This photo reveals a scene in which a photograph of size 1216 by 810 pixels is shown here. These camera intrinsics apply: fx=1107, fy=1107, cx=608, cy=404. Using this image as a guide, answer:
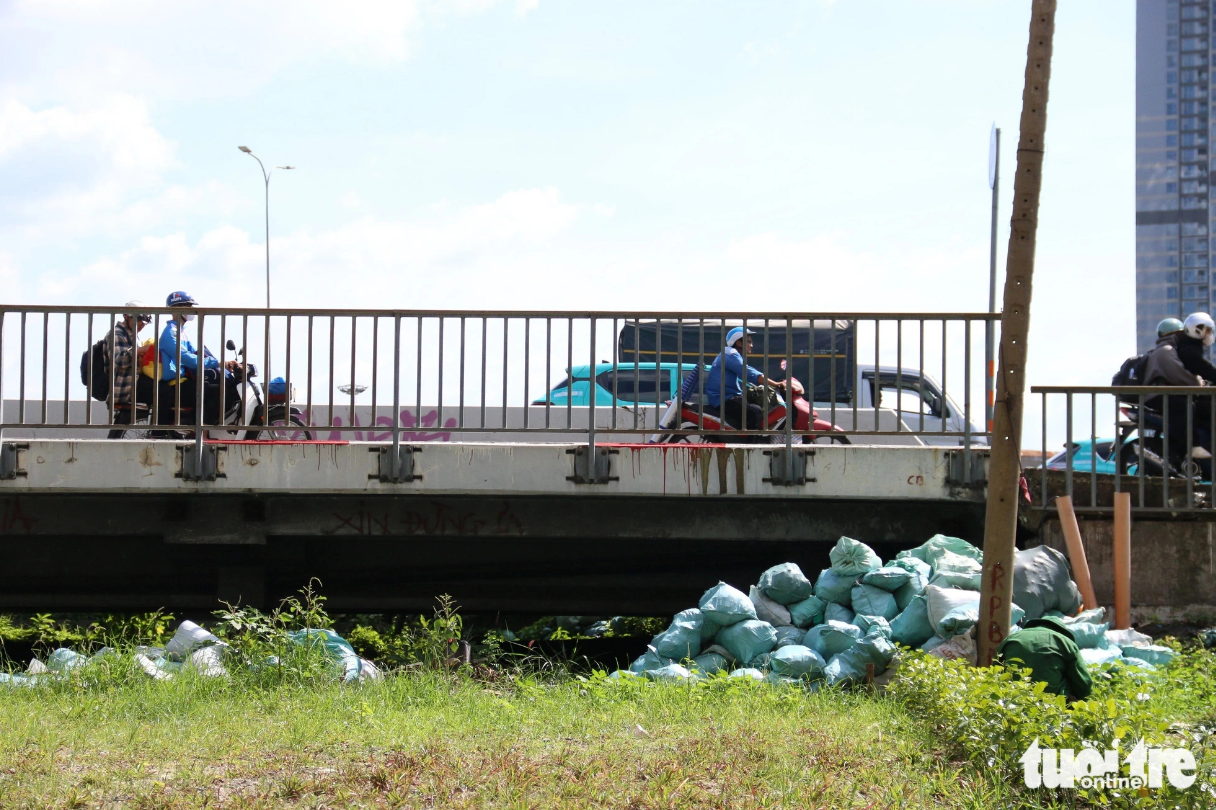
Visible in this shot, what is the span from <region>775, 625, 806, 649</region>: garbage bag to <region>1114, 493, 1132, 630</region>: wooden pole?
2242 millimetres

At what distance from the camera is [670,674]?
6613 mm

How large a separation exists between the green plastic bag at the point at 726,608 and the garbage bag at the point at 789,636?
233 mm

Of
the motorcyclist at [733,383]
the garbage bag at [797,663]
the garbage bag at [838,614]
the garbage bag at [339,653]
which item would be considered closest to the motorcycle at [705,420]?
the motorcyclist at [733,383]

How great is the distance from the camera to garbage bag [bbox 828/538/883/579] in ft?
24.1

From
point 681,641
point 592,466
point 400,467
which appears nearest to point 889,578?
point 681,641

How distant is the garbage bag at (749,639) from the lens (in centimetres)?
695

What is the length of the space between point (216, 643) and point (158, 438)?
6.75 feet

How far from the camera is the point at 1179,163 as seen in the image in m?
108

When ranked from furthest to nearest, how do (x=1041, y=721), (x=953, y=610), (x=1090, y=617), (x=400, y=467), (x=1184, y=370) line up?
(x=1184, y=370) → (x=400, y=467) → (x=1090, y=617) → (x=953, y=610) → (x=1041, y=721)

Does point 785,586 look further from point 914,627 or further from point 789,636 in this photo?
point 914,627

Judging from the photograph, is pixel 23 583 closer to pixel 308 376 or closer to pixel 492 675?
pixel 308 376

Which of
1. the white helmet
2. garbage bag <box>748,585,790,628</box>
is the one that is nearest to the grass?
garbage bag <box>748,585,790,628</box>

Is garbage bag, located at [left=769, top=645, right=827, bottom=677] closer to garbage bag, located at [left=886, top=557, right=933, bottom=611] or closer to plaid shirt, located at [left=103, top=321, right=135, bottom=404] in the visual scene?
garbage bag, located at [left=886, top=557, right=933, bottom=611]

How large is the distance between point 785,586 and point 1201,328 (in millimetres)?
4391
